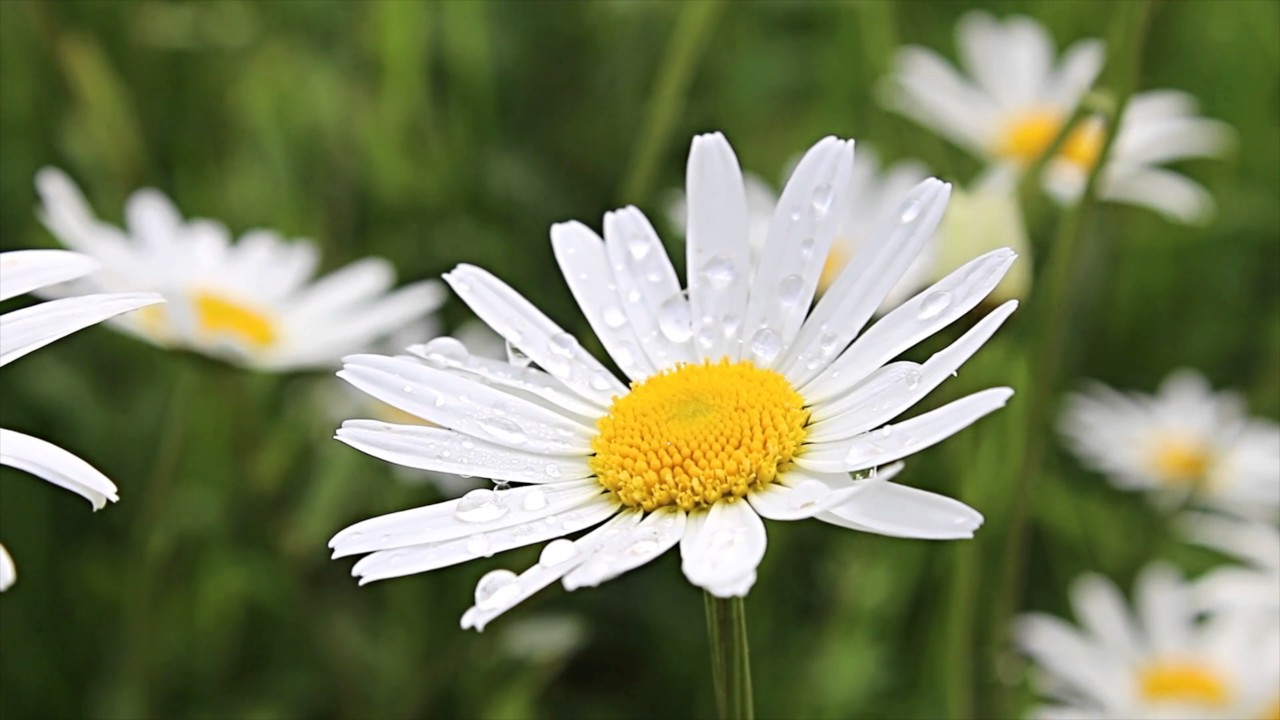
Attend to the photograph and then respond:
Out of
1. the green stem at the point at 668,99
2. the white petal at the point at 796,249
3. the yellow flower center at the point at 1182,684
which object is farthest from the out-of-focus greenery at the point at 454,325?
the white petal at the point at 796,249

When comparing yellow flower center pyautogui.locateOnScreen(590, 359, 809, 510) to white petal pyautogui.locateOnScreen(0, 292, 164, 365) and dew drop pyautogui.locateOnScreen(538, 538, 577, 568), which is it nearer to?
dew drop pyautogui.locateOnScreen(538, 538, 577, 568)

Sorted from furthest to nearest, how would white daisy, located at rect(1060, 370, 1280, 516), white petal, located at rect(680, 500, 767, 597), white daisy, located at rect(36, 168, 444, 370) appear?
white daisy, located at rect(1060, 370, 1280, 516)
white daisy, located at rect(36, 168, 444, 370)
white petal, located at rect(680, 500, 767, 597)

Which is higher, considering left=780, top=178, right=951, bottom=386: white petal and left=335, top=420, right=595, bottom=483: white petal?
left=780, top=178, right=951, bottom=386: white petal

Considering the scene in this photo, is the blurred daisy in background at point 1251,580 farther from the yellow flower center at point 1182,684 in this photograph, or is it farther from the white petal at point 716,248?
the white petal at point 716,248

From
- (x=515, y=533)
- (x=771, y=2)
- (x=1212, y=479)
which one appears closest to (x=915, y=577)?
A: (x=1212, y=479)

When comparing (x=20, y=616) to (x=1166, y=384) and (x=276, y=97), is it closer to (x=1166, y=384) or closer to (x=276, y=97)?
(x=276, y=97)

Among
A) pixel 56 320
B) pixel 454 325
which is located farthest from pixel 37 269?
pixel 454 325

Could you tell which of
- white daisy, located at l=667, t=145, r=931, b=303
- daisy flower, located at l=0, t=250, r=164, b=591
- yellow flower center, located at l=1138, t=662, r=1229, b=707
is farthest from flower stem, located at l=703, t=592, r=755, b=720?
white daisy, located at l=667, t=145, r=931, b=303

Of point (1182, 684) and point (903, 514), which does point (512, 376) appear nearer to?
point (903, 514)

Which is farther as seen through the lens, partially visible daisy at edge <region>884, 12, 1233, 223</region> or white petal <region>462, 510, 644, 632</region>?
partially visible daisy at edge <region>884, 12, 1233, 223</region>
